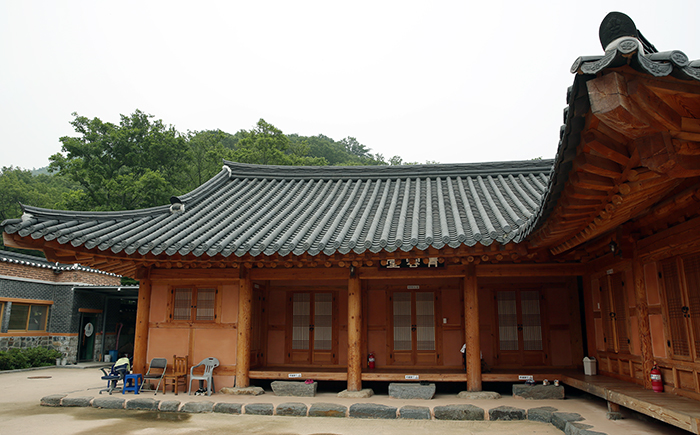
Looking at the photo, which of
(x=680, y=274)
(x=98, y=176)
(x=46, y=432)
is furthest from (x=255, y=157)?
(x=680, y=274)

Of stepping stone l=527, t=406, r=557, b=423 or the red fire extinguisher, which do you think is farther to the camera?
stepping stone l=527, t=406, r=557, b=423

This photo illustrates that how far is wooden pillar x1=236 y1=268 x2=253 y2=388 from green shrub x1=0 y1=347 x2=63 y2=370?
12377mm

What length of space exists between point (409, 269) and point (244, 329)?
391cm

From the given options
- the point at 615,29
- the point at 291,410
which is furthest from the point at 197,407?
the point at 615,29

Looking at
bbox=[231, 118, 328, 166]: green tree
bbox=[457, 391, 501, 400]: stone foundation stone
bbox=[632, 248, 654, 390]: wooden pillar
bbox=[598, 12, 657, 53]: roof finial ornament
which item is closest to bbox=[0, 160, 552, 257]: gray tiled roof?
bbox=[632, 248, 654, 390]: wooden pillar

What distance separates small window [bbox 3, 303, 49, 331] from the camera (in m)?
18.8

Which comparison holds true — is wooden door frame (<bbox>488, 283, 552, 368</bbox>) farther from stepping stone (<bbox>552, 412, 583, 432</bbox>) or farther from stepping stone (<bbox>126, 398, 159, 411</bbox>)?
stepping stone (<bbox>126, 398, 159, 411</bbox>)

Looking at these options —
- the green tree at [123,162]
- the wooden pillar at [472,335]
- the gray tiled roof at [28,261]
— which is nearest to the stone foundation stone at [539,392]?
the wooden pillar at [472,335]

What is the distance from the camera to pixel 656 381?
7184 mm

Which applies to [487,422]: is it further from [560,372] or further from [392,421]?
[560,372]

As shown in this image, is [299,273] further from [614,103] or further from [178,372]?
[614,103]

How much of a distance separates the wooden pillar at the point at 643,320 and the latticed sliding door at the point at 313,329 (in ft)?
22.6

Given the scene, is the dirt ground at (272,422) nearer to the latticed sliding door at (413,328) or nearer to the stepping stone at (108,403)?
the stepping stone at (108,403)

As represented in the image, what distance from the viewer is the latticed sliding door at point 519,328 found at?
11.4m
